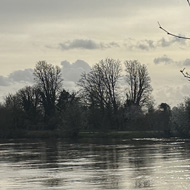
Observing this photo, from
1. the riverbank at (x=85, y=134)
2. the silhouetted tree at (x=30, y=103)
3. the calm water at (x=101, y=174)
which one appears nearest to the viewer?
the calm water at (x=101, y=174)

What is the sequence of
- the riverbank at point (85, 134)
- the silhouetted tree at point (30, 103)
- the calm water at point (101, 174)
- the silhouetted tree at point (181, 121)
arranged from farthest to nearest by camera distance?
the silhouetted tree at point (30, 103), the riverbank at point (85, 134), the silhouetted tree at point (181, 121), the calm water at point (101, 174)

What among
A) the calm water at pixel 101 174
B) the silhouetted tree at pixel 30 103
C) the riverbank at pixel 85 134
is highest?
the silhouetted tree at pixel 30 103

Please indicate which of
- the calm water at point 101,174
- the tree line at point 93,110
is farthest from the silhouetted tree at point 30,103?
the calm water at point 101,174

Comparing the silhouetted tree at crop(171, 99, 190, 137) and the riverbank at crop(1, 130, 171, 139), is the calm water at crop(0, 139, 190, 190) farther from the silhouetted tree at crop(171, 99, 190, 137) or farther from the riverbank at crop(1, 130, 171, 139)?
the riverbank at crop(1, 130, 171, 139)

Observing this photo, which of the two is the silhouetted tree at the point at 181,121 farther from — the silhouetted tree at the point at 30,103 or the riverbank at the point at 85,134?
the silhouetted tree at the point at 30,103

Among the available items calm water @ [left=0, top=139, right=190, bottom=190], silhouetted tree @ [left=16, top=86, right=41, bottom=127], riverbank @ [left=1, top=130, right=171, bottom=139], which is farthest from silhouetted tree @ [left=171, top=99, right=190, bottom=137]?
calm water @ [left=0, top=139, right=190, bottom=190]

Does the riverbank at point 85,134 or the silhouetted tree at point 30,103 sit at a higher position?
the silhouetted tree at point 30,103

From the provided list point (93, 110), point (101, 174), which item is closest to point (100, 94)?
point (93, 110)

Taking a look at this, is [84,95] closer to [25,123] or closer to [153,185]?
[25,123]

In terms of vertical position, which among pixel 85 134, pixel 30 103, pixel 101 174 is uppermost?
pixel 30 103

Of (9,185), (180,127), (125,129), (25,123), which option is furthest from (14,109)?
(9,185)

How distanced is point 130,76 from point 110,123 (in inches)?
367

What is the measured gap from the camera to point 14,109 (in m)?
102

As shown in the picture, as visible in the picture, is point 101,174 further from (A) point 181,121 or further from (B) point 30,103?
(B) point 30,103
